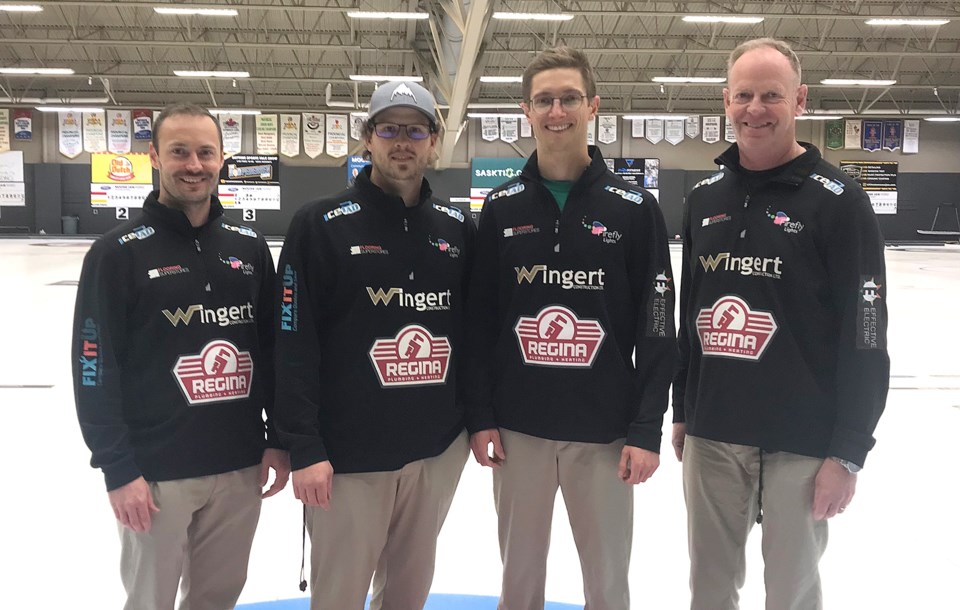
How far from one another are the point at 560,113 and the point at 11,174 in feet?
85.8

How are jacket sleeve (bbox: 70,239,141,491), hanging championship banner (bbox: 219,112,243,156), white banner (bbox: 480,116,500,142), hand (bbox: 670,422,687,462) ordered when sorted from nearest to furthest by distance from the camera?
jacket sleeve (bbox: 70,239,141,491), hand (bbox: 670,422,687,462), hanging championship banner (bbox: 219,112,243,156), white banner (bbox: 480,116,500,142)

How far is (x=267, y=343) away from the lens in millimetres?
2062

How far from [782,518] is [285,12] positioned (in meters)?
18.7

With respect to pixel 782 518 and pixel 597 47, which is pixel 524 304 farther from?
pixel 597 47

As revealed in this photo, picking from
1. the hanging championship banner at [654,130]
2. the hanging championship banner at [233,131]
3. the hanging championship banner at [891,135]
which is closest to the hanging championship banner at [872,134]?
the hanging championship banner at [891,135]

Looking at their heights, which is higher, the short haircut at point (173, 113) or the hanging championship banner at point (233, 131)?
the hanging championship banner at point (233, 131)

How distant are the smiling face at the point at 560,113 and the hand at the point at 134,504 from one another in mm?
1360

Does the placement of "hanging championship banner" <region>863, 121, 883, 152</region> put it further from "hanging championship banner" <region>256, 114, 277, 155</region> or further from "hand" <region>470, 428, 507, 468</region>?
"hand" <region>470, 428, 507, 468</region>

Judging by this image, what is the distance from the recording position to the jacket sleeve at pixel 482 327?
2.04 metres

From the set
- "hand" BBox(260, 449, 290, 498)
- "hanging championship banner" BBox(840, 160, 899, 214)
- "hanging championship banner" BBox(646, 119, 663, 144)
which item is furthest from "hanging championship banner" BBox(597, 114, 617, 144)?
"hand" BBox(260, 449, 290, 498)

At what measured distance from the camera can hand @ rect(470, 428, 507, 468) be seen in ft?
6.66

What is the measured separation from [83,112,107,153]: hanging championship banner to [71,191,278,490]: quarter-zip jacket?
2437cm

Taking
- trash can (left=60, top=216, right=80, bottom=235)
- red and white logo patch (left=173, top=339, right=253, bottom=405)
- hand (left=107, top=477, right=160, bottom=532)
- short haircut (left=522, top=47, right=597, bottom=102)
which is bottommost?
hand (left=107, top=477, right=160, bottom=532)

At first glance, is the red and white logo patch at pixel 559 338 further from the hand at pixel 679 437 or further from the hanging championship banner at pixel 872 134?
the hanging championship banner at pixel 872 134
